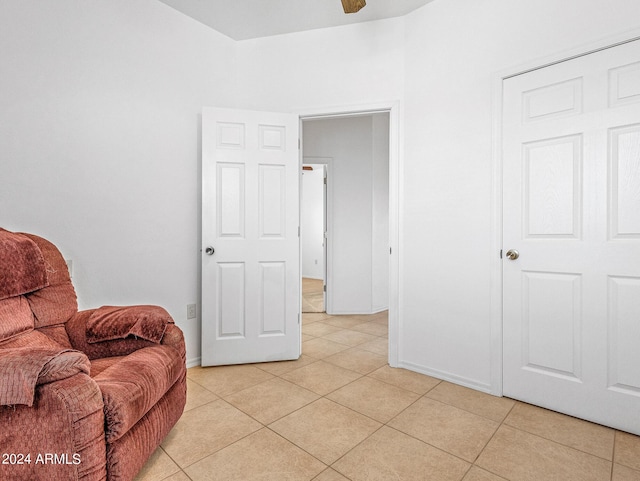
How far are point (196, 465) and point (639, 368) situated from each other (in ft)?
7.09

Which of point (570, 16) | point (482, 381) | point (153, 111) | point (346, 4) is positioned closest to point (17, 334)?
point (153, 111)

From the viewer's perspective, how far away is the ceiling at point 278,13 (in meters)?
2.45

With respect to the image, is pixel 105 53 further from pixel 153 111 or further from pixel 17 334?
pixel 17 334

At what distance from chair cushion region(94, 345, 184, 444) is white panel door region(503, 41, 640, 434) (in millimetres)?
1939

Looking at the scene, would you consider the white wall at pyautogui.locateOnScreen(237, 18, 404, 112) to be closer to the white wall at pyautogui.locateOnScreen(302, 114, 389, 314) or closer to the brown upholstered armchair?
the white wall at pyautogui.locateOnScreen(302, 114, 389, 314)

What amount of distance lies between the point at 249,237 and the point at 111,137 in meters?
1.14

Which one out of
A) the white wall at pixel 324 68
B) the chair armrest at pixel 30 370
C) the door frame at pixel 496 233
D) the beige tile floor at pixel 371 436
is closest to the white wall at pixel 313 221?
the white wall at pixel 324 68

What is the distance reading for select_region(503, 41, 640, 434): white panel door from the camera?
1697 mm

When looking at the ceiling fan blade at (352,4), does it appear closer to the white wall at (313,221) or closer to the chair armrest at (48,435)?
the chair armrest at (48,435)

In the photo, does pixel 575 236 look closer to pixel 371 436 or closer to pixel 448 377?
pixel 448 377

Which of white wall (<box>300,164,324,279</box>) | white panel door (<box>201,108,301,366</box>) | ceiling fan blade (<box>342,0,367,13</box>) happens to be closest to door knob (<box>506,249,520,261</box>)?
white panel door (<box>201,108,301,366</box>)

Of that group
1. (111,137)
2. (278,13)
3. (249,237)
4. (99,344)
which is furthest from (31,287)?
(278,13)

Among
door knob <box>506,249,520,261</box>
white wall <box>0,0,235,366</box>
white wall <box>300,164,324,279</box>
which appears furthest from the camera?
white wall <box>300,164,324,279</box>

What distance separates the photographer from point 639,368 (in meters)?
1.66
